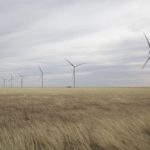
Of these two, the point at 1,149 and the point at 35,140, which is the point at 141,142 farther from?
the point at 1,149

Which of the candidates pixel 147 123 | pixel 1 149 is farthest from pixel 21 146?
pixel 147 123

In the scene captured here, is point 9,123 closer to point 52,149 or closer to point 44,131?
point 44,131

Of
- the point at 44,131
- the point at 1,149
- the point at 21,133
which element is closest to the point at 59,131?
the point at 44,131

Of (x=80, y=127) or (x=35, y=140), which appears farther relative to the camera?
(x=80, y=127)

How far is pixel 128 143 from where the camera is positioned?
12.7 meters

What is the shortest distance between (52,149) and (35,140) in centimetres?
129

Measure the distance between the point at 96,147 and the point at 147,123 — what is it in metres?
6.15

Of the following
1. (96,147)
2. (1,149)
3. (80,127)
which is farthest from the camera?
(80,127)

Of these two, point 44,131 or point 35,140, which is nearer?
point 35,140

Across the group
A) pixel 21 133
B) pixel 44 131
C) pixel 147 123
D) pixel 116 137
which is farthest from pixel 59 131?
pixel 147 123

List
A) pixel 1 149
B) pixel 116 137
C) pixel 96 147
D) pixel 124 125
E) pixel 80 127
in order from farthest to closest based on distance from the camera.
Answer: pixel 124 125
pixel 80 127
pixel 116 137
pixel 96 147
pixel 1 149

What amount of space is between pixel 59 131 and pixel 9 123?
3.62 metres

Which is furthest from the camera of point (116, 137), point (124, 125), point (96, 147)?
point (124, 125)

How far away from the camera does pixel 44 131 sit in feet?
45.9
